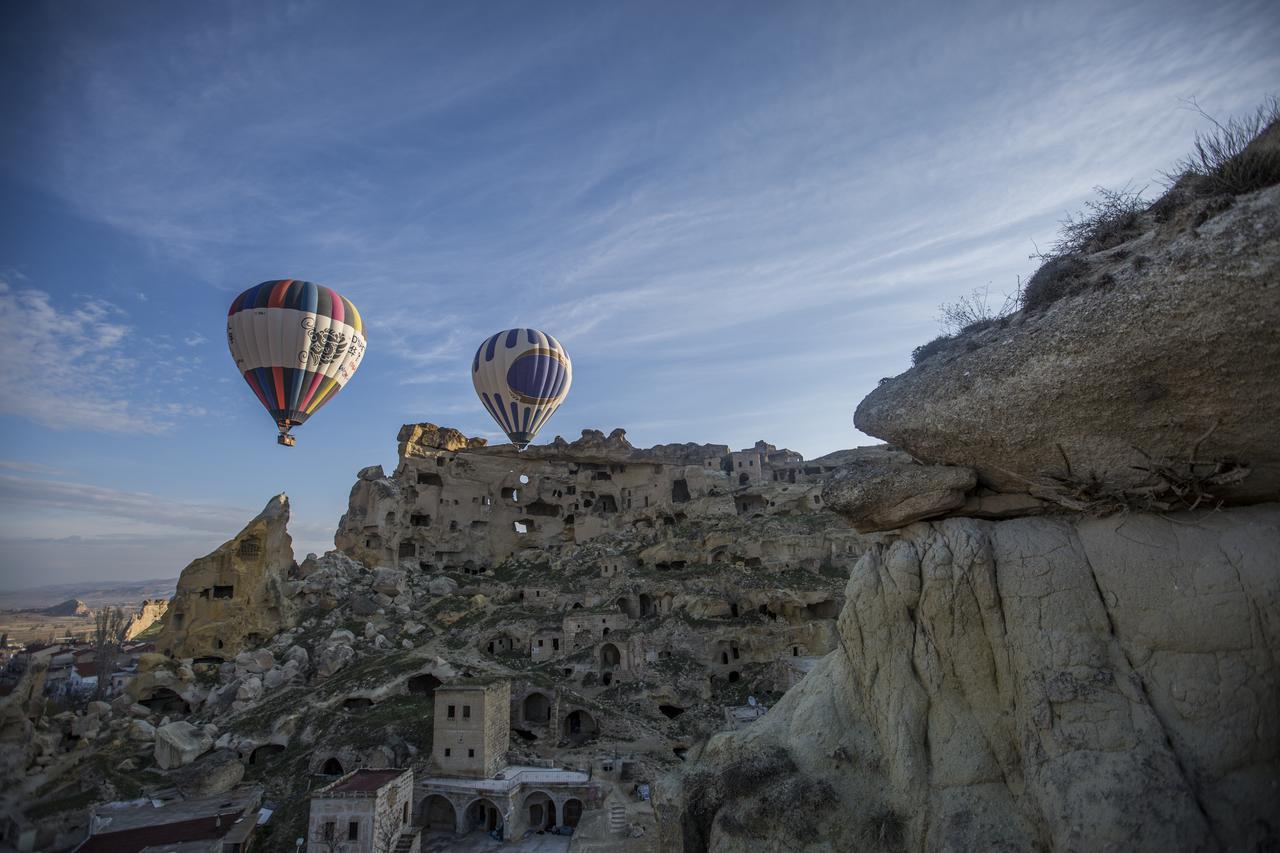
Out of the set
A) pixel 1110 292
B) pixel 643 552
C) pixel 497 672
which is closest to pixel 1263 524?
pixel 1110 292

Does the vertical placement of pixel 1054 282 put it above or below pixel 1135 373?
above

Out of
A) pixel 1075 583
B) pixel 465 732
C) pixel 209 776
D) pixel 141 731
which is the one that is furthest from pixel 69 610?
pixel 1075 583

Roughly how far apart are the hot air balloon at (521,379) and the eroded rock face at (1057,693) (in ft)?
133

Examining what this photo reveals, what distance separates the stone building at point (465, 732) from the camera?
86.4ft

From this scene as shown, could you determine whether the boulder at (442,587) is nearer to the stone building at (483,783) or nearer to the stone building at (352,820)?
the stone building at (483,783)

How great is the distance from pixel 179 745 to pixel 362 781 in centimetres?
945

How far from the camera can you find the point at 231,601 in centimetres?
3762

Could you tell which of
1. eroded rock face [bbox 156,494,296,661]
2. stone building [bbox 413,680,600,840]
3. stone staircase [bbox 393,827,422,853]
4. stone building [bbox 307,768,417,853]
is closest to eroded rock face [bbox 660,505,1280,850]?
stone building [bbox 307,768,417,853]

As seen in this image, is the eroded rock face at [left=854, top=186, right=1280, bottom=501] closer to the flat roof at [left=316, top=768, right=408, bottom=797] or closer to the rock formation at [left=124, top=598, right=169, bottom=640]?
the flat roof at [left=316, top=768, right=408, bottom=797]

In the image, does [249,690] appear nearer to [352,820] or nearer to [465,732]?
[465,732]

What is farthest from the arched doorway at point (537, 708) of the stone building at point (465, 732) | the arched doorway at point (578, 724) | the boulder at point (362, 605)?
the boulder at point (362, 605)

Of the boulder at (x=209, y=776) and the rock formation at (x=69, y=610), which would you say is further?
the rock formation at (x=69, y=610)

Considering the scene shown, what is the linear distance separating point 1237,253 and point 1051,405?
8.05ft

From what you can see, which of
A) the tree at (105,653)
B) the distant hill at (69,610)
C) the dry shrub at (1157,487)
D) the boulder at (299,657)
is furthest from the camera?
the distant hill at (69,610)
